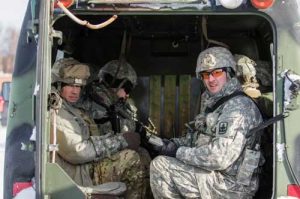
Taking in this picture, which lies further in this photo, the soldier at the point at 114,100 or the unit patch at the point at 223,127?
the soldier at the point at 114,100

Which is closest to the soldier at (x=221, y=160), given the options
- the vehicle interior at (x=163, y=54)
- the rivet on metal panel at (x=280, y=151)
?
the rivet on metal panel at (x=280, y=151)

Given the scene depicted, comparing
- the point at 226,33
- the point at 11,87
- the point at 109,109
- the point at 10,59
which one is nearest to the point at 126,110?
the point at 109,109

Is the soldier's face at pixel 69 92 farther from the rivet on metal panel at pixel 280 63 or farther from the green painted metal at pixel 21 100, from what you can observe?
the rivet on metal panel at pixel 280 63

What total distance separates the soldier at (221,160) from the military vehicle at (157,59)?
192 mm

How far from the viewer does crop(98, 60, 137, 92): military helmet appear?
5.39 metres

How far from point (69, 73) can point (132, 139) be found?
672mm

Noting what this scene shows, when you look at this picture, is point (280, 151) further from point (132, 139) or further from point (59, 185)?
point (132, 139)

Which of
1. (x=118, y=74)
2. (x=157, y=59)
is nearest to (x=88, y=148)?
(x=118, y=74)

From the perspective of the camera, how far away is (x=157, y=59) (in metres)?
5.62

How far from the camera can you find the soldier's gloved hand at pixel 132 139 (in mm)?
4617

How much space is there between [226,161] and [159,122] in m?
1.82

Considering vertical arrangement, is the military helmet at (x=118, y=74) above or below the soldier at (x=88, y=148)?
above

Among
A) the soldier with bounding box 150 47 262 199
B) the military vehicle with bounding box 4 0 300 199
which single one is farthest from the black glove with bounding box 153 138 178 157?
the military vehicle with bounding box 4 0 300 199

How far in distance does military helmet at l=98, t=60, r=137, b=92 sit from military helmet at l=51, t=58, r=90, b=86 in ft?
2.67
